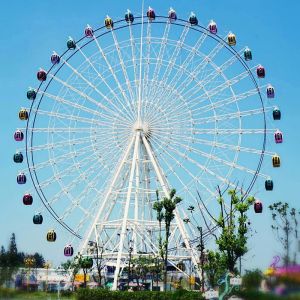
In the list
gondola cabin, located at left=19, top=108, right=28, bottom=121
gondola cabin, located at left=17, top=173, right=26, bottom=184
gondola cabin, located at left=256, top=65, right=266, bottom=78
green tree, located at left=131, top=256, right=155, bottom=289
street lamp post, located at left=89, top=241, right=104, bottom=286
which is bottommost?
green tree, located at left=131, top=256, right=155, bottom=289

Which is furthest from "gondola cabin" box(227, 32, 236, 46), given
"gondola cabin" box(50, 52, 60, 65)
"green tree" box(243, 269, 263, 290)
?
"green tree" box(243, 269, 263, 290)

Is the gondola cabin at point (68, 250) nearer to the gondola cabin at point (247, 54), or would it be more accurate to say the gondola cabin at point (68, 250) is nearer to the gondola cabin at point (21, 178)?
the gondola cabin at point (21, 178)

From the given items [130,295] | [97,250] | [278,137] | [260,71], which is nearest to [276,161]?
[278,137]

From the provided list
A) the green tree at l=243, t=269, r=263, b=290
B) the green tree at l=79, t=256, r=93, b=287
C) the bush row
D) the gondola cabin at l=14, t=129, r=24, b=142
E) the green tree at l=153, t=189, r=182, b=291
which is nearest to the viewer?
the green tree at l=243, t=269, r=263, b=290

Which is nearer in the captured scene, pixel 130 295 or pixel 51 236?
pixel 130 295

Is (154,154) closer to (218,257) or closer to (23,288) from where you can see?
(218,257)

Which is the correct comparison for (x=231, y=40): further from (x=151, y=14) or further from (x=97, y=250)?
(x=97, y=250)

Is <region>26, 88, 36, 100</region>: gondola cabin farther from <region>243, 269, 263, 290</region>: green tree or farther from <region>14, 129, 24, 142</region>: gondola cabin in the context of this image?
<region>243, 269, 263, 290</region>: green tree

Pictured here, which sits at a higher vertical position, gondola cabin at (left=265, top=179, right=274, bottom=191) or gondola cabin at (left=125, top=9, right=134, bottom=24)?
gondola cabin at (left=125, top=9, right=134, bottom=24)

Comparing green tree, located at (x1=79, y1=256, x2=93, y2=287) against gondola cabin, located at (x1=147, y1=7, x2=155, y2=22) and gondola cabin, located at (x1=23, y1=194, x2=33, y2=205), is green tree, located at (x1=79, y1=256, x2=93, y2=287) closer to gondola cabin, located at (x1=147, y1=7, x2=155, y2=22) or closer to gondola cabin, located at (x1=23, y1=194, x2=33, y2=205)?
gondola cabin, located at (x1=23, y1=194, x2=33, y2=205)

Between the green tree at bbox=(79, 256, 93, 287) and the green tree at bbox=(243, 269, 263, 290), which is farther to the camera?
the green tree at bbox=(79, 256, 93, 287)

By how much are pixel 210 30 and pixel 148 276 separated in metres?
30.1

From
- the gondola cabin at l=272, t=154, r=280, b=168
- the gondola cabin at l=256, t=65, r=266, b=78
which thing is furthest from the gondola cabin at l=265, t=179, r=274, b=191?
the gondola cabin at l=256, t=65, r=266, b=78

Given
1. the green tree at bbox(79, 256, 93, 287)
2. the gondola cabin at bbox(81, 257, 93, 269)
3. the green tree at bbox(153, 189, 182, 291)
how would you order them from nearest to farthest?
the green tree at bbox(153, 189, 182, 291)
the green tree at bbox(79, 256, 93, 287)
the gondola cabin at bbox(81, 257, 93, 269)
